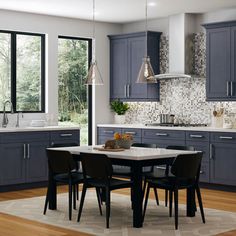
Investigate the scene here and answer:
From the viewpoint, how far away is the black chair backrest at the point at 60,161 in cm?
614

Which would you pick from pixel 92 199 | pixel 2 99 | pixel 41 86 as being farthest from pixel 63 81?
pixel 92 199

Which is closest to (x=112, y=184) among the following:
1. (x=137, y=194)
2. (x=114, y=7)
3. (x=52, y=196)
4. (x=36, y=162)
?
(x=137, y=194)

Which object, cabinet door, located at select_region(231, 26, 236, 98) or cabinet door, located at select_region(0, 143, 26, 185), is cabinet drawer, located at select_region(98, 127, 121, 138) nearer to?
cabinet door, located at select_region(0, 143, 26, 185)

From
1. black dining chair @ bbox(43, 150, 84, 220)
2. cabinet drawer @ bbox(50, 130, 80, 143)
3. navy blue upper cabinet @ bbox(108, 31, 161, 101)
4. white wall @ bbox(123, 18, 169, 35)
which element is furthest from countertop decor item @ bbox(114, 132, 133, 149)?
white wall @ bbox(123, 18, 169, 35)

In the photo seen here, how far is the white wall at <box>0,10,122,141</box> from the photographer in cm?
883

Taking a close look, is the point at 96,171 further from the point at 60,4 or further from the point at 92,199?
the point at 60,4

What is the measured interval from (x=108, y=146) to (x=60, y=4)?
2.71 meters

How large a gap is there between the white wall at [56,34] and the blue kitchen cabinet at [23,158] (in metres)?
0.85

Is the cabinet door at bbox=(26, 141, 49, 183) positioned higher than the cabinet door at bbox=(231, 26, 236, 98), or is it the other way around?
the cabinet door at bbox=(231, 26, 236, 98)

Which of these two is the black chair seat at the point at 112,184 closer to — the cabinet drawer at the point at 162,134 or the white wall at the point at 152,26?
the cabinet drawer at the point at 162,134

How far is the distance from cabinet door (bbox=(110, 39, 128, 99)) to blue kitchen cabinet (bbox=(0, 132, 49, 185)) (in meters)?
1.94

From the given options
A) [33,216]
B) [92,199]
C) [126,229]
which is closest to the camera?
[126,229]

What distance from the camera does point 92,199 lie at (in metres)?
7.35

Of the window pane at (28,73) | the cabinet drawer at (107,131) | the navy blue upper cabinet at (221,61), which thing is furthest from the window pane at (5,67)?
the navy blue upper cabinet at (221,61)
